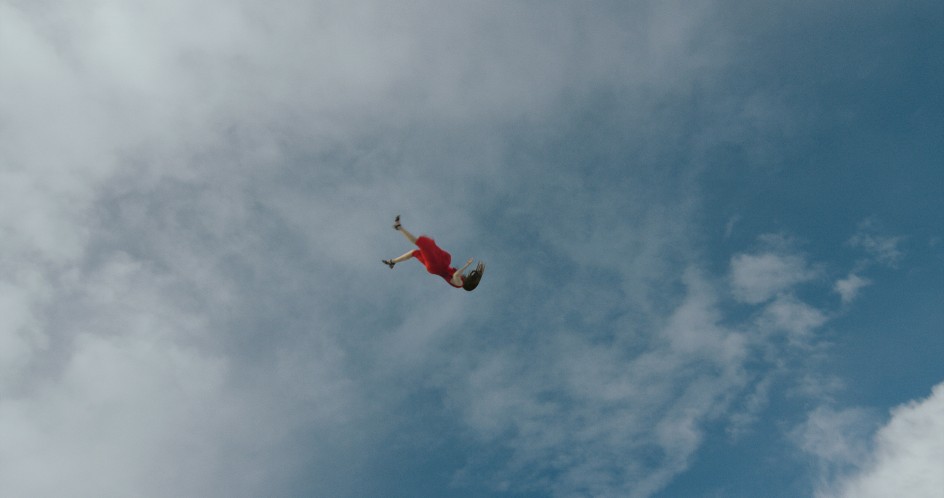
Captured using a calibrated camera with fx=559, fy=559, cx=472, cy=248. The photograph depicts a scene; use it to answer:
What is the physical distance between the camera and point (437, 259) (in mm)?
31688

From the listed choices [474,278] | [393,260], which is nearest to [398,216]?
[393,260]

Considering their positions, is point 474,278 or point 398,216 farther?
point 474,278

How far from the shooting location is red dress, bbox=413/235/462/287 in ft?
101

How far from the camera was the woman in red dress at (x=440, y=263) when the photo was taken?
102ft

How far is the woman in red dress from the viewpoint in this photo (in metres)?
31.0

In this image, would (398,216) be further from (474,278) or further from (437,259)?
(474,278)

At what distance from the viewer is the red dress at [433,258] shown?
30.9 meters

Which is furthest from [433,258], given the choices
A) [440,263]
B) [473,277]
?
[473,277]

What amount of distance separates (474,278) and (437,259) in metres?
2.54

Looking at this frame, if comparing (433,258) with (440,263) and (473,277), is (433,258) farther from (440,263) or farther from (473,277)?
(473,277)

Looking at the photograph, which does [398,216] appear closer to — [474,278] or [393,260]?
[393,260]

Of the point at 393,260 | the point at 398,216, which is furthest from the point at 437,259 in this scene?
the point at 398,216

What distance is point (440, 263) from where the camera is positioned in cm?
3195

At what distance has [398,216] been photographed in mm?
26547
